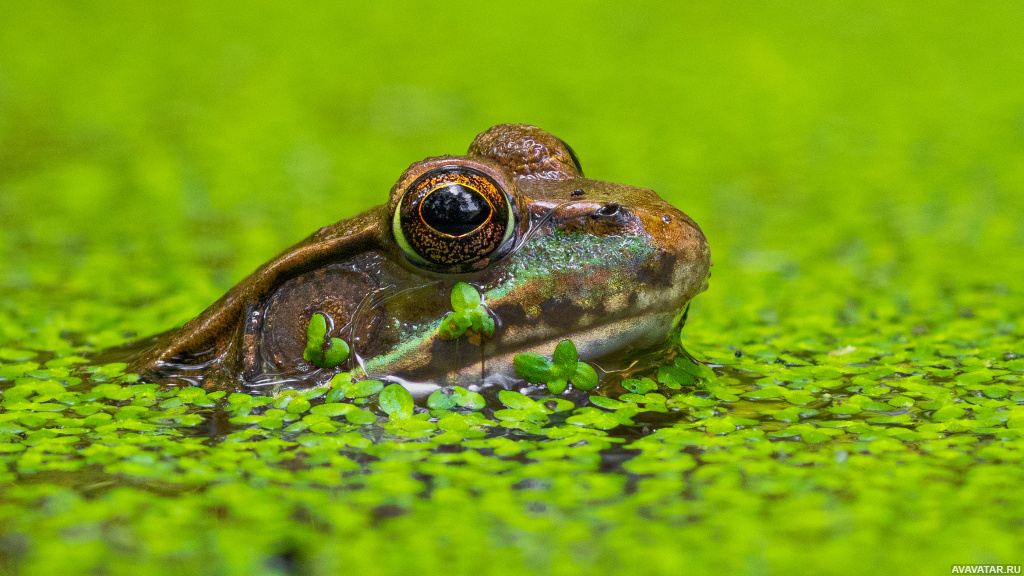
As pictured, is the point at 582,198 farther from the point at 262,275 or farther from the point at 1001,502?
the point at 1001,502

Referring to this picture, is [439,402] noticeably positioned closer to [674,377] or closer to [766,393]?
[674,377]

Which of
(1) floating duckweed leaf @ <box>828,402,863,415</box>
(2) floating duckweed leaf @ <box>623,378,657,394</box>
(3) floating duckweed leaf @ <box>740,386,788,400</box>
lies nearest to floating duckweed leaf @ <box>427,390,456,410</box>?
(2) floating duckweed leaf @ <box>623,378,657,394</box>

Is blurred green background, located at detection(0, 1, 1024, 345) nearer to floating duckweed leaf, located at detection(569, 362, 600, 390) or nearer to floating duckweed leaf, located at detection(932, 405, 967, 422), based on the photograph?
floating duckweed leaf, located at detection(932, 405, 967, 422)

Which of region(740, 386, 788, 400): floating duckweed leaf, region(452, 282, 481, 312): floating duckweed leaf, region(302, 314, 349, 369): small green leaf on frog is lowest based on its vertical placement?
region(740, 386, 788, 400): floating duckweed leaf

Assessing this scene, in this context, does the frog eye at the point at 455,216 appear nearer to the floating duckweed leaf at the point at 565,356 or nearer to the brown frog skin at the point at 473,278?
the brown frog skin at the point at 473,278

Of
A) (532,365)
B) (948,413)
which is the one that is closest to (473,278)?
(532,365)

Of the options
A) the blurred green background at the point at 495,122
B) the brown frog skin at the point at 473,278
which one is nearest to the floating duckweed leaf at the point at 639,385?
the brown frog skin at the point at 473,278
